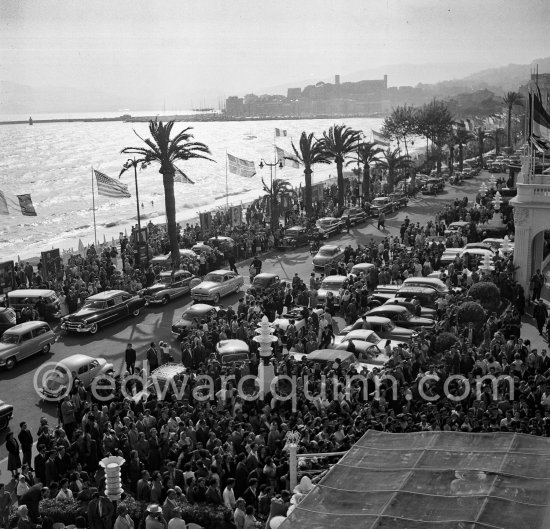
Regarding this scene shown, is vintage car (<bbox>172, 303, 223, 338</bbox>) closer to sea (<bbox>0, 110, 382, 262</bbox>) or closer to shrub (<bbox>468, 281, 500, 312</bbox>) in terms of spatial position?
shrub (<bbox>468, 281, 500, 312</bbox>)

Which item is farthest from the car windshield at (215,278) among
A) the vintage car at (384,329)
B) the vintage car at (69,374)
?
the vintage car at (69,374)

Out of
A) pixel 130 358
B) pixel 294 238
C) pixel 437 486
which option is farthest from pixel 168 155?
pixel 437 486

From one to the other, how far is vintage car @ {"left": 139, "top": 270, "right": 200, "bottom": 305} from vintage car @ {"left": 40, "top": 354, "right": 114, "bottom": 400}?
882cm

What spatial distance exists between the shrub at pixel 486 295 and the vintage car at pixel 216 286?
1036cm

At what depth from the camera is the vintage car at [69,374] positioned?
64.5ft

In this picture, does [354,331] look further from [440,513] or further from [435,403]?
[440,513]

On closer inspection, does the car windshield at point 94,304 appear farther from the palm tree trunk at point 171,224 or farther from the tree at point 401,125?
the tree at point 401,125

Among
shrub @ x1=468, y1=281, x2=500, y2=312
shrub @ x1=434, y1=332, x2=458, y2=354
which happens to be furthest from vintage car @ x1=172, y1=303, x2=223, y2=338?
shrub @ x1=468, y1=281, x2=500, y2=312

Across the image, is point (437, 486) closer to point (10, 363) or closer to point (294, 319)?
point (294, 319)

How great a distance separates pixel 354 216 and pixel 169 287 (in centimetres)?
2069

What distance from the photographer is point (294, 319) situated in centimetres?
2481

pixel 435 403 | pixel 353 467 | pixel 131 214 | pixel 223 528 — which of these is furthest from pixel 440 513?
pixel 131 214

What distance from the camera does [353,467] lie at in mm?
9766

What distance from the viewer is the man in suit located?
39.9 ft
